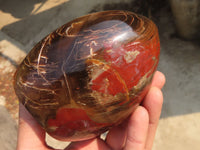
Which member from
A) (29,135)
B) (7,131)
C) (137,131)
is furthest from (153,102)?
(7,131)

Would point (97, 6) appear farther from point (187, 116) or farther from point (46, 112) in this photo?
point (46, 112)

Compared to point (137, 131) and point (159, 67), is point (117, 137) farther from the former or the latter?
point (159, 67)

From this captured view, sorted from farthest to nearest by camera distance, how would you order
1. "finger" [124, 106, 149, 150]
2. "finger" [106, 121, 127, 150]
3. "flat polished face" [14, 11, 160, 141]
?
A: "finger" [106, 121, 127, 150] → "finger" [124, 106, 149, 150] → "flat polished face" [14, 11, 160, 141]

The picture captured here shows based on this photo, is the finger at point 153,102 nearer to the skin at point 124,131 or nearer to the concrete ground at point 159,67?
the skin at point 124,131

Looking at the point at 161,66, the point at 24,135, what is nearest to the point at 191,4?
the point at 161,66

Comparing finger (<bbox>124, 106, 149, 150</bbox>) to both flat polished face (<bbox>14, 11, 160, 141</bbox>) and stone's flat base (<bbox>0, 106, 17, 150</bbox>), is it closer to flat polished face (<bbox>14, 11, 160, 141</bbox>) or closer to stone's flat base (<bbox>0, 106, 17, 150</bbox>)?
flat polished face (<bbox>14, 11, 160, 141</bbox>)

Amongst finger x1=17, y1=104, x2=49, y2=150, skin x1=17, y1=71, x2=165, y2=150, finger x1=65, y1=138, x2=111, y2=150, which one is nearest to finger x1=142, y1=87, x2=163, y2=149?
skin x1=17, y1=71, x2=165, y2=150
